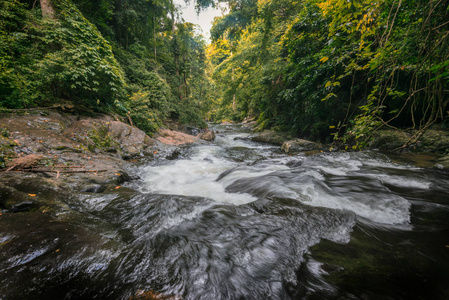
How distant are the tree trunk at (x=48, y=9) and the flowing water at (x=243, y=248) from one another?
7.39 meters

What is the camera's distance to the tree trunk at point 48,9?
5767 millimetres

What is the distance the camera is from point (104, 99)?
23.5 ft

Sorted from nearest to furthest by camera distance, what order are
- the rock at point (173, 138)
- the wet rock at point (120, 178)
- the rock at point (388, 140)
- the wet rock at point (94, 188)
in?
the wet rock at point (94, 188) < the wet rock at point (120, 178) < the rock at point (388, 140) < the rock at point (173, 138)

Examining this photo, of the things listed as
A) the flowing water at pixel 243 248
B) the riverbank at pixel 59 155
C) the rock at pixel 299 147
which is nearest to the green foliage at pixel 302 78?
the rock at pixel 299 147

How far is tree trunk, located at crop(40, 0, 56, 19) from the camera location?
18.9ft

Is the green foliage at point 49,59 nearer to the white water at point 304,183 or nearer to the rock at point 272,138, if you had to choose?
the white water at point 304,183

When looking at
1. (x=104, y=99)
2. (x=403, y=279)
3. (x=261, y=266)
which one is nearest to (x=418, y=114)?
(x=403, y=279)

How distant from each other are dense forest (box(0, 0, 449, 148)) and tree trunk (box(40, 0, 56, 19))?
29 mm

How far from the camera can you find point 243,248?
1664 millimetres

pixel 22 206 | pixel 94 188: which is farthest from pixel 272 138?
pixel 22 206

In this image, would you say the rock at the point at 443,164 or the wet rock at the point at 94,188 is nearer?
the wet rock at the point at 94,188

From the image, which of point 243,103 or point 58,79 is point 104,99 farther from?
point 243,103

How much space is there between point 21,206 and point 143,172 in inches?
118

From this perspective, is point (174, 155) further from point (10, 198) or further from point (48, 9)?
point (48, 9)
